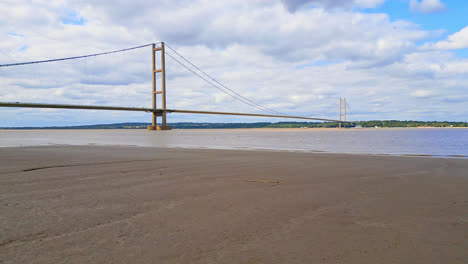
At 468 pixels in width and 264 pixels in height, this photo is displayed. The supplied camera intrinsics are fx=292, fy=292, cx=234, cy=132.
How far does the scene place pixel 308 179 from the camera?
192 inches

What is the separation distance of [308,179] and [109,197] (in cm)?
308

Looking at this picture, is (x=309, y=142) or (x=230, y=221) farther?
(x=309, y=142)

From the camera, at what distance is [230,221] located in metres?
2.57

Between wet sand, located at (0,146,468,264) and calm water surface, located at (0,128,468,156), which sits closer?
wet sand, located at (0,146,468,264)

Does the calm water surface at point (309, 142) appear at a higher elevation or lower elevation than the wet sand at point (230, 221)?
lower

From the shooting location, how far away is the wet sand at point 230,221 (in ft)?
6.18

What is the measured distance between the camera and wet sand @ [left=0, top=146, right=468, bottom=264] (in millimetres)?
1883

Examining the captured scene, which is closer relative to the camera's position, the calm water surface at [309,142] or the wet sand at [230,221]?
the wet sand at [230,221]

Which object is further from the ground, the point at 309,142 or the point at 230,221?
the point at 230,221

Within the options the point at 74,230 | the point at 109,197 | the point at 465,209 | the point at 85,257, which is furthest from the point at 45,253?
the point at 465,209

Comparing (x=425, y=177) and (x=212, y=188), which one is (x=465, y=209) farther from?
(x=212, y=188)

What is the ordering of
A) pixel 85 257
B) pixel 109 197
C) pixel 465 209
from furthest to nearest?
pixel 109 197, pixel 465 209, pixel 85 257

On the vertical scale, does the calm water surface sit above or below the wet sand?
below

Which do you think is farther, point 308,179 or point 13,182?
point 308,179
